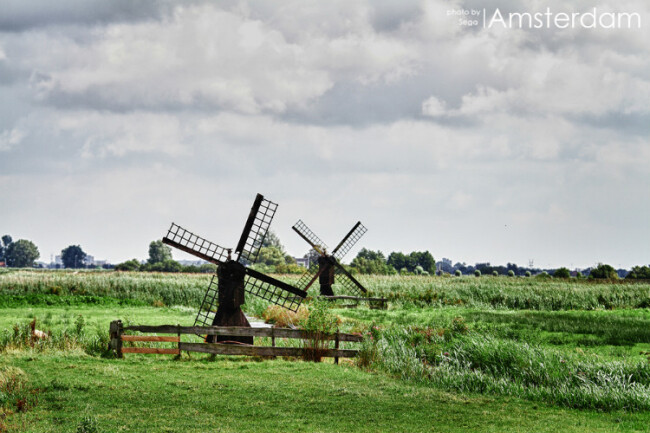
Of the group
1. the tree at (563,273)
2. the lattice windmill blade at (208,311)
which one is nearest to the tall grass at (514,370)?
the lattice windmill blade at (208,311)

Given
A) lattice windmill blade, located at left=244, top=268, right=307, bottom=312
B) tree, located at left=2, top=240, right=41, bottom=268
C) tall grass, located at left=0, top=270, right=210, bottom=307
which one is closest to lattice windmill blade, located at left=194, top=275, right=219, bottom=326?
lattice windmill blade, located at left=244, top=268, right=307, bottom=312

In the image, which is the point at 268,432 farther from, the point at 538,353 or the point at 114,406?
the point at 538,353

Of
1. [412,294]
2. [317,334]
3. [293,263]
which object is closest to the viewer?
[317,334]

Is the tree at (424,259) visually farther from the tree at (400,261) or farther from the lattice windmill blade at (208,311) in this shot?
the lattice windmill blade at (208,311)

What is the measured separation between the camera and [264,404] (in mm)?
12734

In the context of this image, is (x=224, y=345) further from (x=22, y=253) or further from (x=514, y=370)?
(x=22, y=253)

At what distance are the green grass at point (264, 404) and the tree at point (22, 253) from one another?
625 feet

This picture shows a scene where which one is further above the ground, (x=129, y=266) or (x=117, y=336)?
(x=129, y=266)

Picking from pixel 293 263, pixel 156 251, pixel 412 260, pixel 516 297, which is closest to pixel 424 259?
pixel 412 260

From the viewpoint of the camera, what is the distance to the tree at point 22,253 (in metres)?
188

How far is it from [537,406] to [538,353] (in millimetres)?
3658

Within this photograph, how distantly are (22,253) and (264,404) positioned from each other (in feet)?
648

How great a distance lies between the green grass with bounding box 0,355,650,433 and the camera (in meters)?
11.2

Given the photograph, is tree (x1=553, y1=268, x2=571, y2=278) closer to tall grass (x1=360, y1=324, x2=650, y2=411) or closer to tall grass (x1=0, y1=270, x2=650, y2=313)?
tall grass (x1=0, y1=270, x2=650, y2=313)
